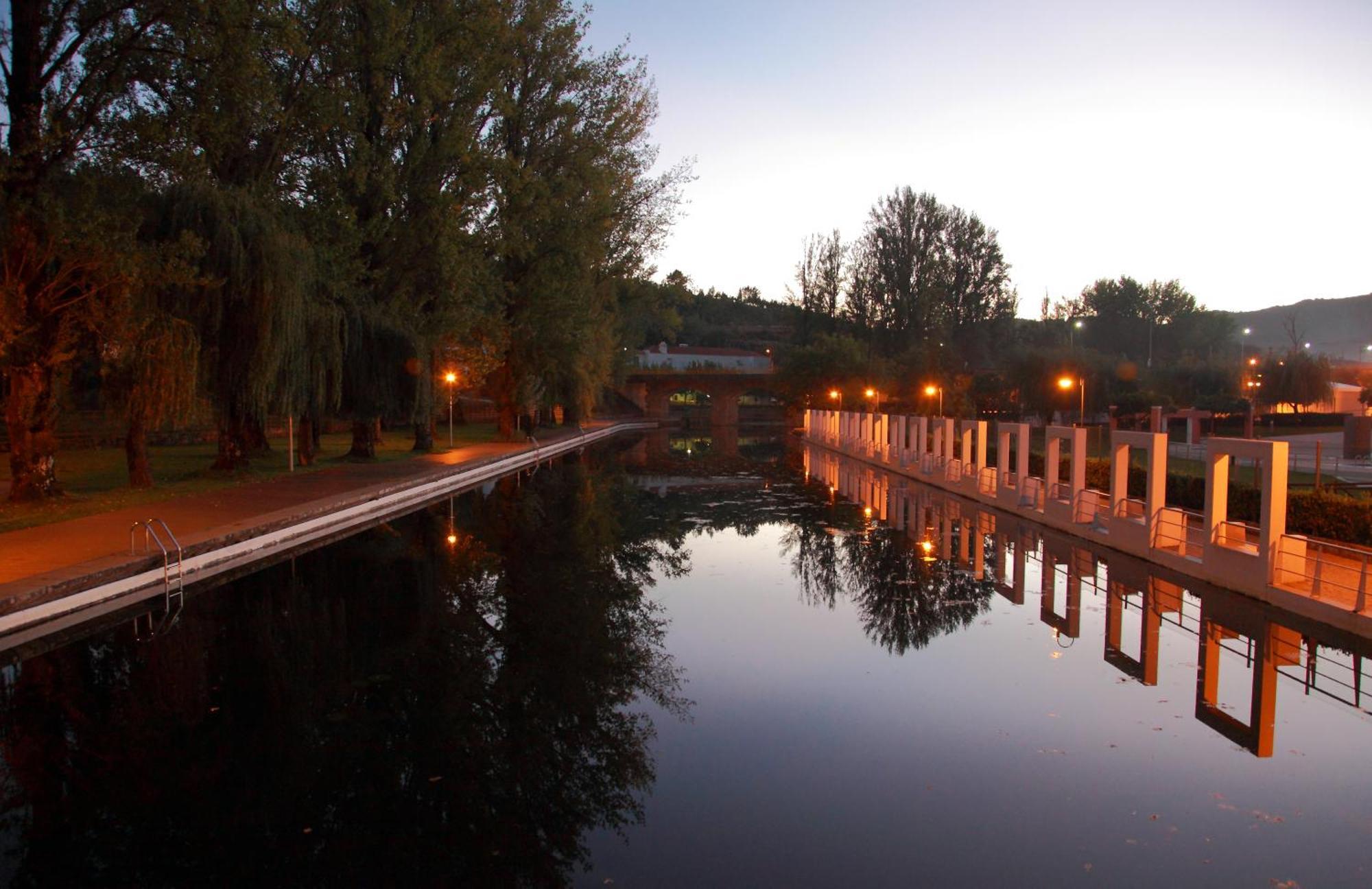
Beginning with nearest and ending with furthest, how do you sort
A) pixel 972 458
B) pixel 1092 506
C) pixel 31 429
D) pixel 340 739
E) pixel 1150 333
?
pixel 340 739 < pixel 31 429 < pixel 1092 506 < pixel 972 458 < pixel 1150 333

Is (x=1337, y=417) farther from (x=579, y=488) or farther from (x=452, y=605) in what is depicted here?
(x=452, y=605)

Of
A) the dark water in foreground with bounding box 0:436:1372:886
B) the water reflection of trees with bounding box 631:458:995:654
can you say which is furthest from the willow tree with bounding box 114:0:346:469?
the dark water in foreground with bounding box 0:436:1372:886

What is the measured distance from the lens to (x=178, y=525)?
1441 cm

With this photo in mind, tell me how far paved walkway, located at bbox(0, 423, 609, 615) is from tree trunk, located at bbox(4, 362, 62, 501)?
203 centimetres

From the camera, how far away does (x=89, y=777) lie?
18.6ft

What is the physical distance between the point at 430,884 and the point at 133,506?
1534 cm

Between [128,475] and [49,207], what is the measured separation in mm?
10608

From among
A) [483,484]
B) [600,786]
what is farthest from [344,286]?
[600,786]

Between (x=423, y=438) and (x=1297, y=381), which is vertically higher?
(x=1297, y=381)

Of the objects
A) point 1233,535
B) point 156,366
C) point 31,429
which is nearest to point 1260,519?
point 1233,535

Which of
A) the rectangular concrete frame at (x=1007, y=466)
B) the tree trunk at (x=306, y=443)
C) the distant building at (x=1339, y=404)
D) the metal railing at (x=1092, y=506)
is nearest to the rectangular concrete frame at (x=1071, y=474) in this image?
the metal railing at (x=1092, y=506)

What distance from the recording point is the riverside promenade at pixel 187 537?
32.6ft

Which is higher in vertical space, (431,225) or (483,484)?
(431,225)

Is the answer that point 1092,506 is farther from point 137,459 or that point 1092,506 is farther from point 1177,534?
point 137,459
